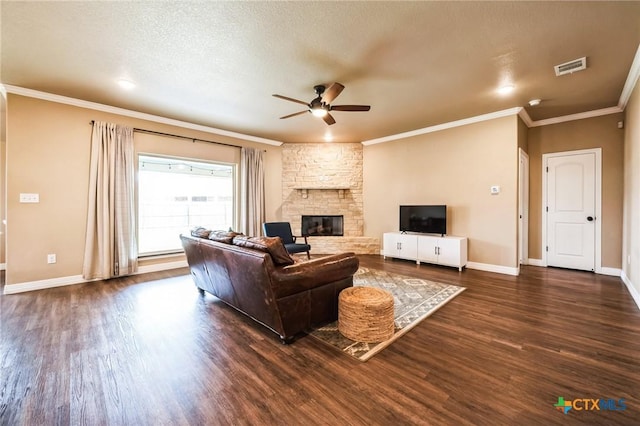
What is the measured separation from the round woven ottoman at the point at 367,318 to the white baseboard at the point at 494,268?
10.6 feet

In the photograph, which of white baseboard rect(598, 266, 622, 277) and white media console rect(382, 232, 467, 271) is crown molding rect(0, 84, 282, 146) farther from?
white baseboard rect(598, 266, 622, 277)

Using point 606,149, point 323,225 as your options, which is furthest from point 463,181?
point 323,225

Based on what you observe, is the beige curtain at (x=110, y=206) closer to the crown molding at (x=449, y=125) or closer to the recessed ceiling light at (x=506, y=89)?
Answer: the crown molding at (x=449, y=125)

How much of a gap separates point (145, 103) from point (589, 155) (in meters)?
7.36

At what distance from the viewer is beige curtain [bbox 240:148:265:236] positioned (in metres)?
5.63

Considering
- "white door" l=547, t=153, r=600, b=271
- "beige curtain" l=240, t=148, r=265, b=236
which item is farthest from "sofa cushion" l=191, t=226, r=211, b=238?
"white door" l=547, t=153, r=600, b=271

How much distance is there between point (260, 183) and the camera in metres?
5.89

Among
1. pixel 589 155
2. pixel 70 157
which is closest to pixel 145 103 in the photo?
pixel 70 157

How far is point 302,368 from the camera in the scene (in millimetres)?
1899

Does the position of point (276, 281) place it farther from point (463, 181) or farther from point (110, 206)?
point (463, 181)

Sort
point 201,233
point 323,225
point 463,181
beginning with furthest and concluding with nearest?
point 323,225 → point 463,181 → point 201,233

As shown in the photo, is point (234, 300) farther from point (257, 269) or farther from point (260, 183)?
point (260, 183)

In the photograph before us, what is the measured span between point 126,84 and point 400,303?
14.5 feet

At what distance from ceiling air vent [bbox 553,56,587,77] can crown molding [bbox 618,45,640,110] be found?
403 mm
